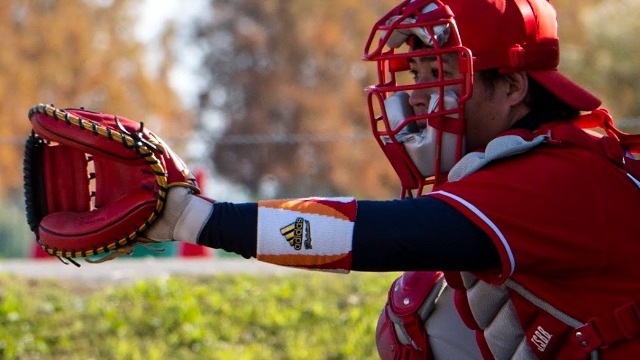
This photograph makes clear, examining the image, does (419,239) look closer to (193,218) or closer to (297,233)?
(297,233)

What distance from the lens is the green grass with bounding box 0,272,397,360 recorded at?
6258mm

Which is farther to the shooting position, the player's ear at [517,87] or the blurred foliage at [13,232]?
the blurred foliage at [13,232]

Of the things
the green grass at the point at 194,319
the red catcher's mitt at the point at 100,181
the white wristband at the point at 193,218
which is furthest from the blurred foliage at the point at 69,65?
the white wristband at the point at 193,218

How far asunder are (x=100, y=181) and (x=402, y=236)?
82cm

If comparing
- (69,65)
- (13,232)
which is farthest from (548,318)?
(69,65)

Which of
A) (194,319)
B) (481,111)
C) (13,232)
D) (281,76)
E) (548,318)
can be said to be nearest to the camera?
(548,318)

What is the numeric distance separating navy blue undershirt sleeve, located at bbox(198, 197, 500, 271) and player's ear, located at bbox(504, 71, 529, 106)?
1.80 feet

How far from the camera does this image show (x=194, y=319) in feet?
21.7

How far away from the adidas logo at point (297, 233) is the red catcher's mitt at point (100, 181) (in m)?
0.29

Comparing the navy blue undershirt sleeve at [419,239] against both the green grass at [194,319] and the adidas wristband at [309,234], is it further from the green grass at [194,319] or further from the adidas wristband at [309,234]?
the green grass at [194,319]

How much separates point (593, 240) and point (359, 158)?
88.8ft

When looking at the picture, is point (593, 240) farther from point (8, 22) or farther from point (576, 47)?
point (576, 47)

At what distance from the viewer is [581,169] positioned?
302cm

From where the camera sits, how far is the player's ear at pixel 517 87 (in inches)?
130
